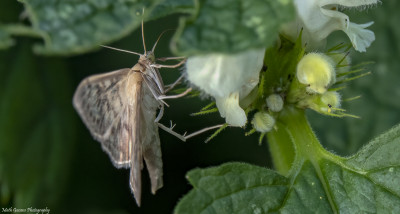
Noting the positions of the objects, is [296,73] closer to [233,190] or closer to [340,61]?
[340,61]

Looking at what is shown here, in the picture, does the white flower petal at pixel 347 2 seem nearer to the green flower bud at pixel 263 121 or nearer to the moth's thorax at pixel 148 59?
the green flower bud at pixel 263 121

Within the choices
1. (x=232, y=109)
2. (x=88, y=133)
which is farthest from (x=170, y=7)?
(x=88, y=133)

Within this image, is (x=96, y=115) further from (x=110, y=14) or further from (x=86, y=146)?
(x=110, y=14)

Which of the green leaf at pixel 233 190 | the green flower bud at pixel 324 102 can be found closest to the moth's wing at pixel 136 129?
the green leaf at pixel 233 190

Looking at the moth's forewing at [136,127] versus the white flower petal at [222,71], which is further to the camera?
the moth's forewing at [136,127]

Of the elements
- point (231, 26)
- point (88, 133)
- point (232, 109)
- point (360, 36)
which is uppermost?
point (231, 26)
